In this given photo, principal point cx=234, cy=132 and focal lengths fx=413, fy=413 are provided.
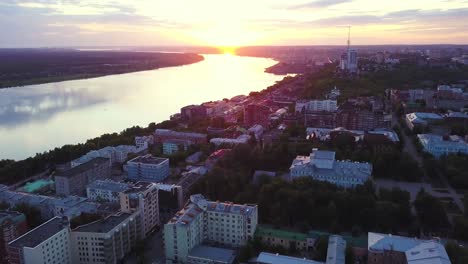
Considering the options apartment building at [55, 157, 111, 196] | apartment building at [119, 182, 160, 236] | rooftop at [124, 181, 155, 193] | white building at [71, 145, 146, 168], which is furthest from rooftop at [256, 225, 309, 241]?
white building at [71, 145, 146, 168]

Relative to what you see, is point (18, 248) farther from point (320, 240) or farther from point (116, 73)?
point (116, 73)

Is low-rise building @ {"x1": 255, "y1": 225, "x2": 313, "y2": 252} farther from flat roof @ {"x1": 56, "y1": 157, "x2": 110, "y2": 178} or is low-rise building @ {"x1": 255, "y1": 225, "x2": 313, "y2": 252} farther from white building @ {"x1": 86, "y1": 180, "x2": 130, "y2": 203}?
flat roof @ {"x1": 56, "y1": 157, "x2": 110, "y2": 178}

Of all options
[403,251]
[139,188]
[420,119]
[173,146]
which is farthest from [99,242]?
[420,119]

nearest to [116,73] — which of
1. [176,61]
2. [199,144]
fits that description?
[176,61]

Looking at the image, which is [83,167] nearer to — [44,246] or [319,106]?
[44,246]

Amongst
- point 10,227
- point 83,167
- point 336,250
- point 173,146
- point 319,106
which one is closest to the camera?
point 336,250

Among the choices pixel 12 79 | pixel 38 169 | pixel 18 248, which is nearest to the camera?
pixel 18 248
